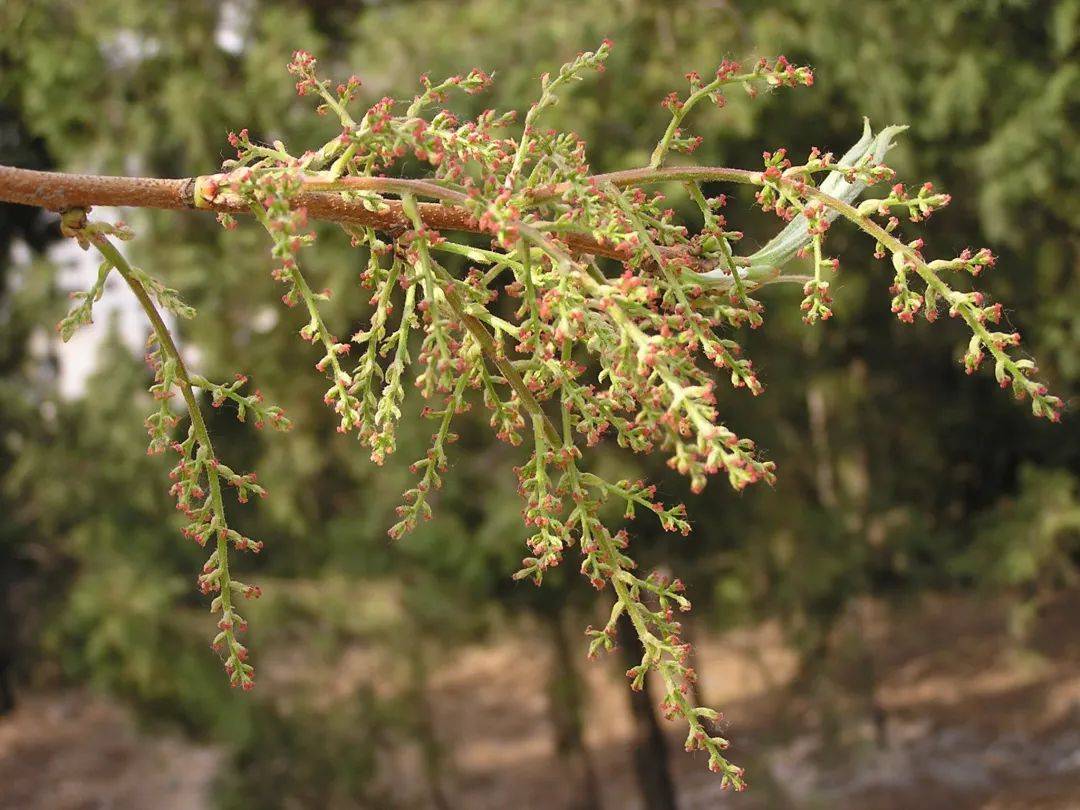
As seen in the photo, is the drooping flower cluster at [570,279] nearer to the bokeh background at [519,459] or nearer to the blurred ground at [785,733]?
the bokeh background at [519,459]

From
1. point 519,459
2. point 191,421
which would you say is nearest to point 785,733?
point 519,459

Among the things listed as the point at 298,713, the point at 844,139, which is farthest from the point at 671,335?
the point at 298,713

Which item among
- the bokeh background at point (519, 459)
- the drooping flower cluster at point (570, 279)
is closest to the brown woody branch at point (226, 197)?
the drooping flower cluster at point (570, 279)

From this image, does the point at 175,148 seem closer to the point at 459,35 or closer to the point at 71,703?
the point at 459,35

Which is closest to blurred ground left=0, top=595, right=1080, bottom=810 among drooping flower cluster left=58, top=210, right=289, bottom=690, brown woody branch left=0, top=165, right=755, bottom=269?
drooping flower cluster left=58, top=210, right=289, bottom=690

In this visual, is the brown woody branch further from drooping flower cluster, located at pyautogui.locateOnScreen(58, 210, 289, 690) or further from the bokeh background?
the bokeh background
